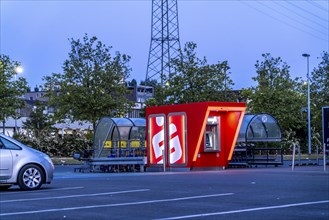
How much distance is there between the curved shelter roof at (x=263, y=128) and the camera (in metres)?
34.2

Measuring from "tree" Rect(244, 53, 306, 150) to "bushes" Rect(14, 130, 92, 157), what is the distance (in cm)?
1389

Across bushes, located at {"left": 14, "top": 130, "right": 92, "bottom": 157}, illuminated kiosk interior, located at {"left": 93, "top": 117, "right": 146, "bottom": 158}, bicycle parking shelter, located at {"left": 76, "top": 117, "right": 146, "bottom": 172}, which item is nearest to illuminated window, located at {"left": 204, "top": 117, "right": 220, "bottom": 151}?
bicycle parking shelter, located at {"left": 76, "top": 117, "right": 146, "bottom": 172}

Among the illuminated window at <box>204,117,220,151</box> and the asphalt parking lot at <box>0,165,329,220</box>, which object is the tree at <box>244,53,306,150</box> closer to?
the illuminated window at <box>204,117,220,151</box>

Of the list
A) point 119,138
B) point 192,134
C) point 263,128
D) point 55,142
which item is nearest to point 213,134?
point 192,134

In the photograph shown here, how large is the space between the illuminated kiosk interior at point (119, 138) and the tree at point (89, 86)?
13407mm

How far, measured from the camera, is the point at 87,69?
49438 millimetres

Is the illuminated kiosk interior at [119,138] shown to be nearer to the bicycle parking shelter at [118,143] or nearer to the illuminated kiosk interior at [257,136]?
the bicycle parking shelter at [118,143]

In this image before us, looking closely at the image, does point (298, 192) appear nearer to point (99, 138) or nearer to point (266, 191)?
point (266, 191)

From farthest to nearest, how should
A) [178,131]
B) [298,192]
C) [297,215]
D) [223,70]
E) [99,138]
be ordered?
[223,70]
[99,138]
[178,131]
[298,192]
[297,215]

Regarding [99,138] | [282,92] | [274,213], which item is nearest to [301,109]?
[282,92]

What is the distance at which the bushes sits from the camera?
48.8m

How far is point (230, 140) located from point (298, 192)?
15.6 m

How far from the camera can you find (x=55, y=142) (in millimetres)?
49875

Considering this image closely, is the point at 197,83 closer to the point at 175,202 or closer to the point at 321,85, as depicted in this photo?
the point at 321,85
